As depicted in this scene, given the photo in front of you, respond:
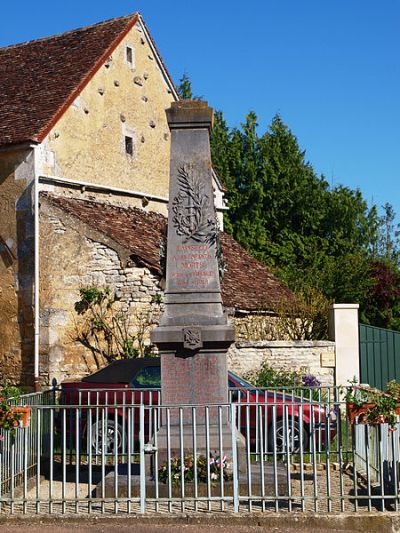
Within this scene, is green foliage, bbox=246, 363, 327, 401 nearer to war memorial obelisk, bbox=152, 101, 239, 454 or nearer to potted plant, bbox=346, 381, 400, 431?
war memorial obelisk, bbox=152, 101, 239, 454

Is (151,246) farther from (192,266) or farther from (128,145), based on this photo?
(192,266)

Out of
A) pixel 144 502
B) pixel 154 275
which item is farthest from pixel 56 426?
pixel 154 275

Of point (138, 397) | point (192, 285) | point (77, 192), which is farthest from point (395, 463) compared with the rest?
point (77, 192)

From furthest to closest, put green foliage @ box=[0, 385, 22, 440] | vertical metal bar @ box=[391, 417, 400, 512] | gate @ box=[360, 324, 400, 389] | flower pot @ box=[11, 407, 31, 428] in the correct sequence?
1. gate @ box=[360, 324, 400, 389]
2. flower pot @ box=[11, 407, 31, 428]
3. green foliage @ box=[0, 385, 22, 440]
4. vertical metal bar @ box=[391, 417, 400, 512]

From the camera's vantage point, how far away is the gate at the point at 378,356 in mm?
20062

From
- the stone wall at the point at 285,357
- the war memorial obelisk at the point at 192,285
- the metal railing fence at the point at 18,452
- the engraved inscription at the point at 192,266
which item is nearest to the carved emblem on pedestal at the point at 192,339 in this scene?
the war memorial obelisk at the point at 192,285

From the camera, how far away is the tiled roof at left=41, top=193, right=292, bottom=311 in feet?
62.2

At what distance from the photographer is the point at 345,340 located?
732 inches

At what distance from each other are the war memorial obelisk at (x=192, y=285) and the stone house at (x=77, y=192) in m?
8.34

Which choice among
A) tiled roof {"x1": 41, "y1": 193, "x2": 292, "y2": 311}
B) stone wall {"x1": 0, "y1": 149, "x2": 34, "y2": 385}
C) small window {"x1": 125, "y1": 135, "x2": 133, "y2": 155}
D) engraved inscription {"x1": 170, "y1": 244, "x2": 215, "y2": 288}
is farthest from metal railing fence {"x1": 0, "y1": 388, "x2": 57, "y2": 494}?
small window {"x1": 125, "y1": 135, "x2": 133, "y2": 155}

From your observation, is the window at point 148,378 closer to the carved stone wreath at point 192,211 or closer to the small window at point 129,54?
the carved stone wreath at point 192,211

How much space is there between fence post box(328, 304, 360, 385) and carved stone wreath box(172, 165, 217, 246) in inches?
352

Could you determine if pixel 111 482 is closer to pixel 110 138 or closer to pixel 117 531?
pixel 117 531

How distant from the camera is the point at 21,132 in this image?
19094 millimetres
